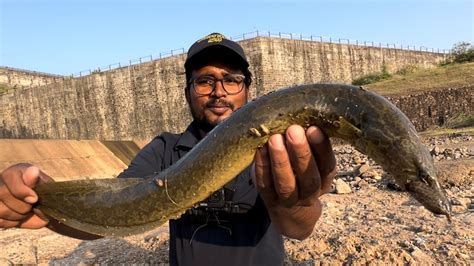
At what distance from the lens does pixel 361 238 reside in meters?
5.19

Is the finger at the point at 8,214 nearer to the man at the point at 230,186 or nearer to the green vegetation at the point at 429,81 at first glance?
the man at the point at 230,186

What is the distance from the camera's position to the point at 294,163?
2.24 metres

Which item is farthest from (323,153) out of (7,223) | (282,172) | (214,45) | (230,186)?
(7,223)

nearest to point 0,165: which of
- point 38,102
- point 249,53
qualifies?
point 249,53

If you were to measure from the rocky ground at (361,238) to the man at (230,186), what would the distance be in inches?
92.7

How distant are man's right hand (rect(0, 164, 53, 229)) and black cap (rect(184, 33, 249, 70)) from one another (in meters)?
1.32

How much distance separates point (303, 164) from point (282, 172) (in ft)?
0.39

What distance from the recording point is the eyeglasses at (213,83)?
311cm

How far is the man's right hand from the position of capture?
245cm

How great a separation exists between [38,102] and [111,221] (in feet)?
141

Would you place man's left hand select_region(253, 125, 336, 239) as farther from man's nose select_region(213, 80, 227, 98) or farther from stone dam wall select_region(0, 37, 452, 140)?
stone dam wall select_region(0, 37, 452, 140)

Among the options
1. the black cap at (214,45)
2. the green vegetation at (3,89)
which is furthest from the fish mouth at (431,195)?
the green vegetation at (3,89)

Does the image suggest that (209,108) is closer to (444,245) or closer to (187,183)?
(187,183)

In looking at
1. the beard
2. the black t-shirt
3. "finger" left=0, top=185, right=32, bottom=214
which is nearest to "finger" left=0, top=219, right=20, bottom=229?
"finger" left=0, top=185, right=32, bottom=214
